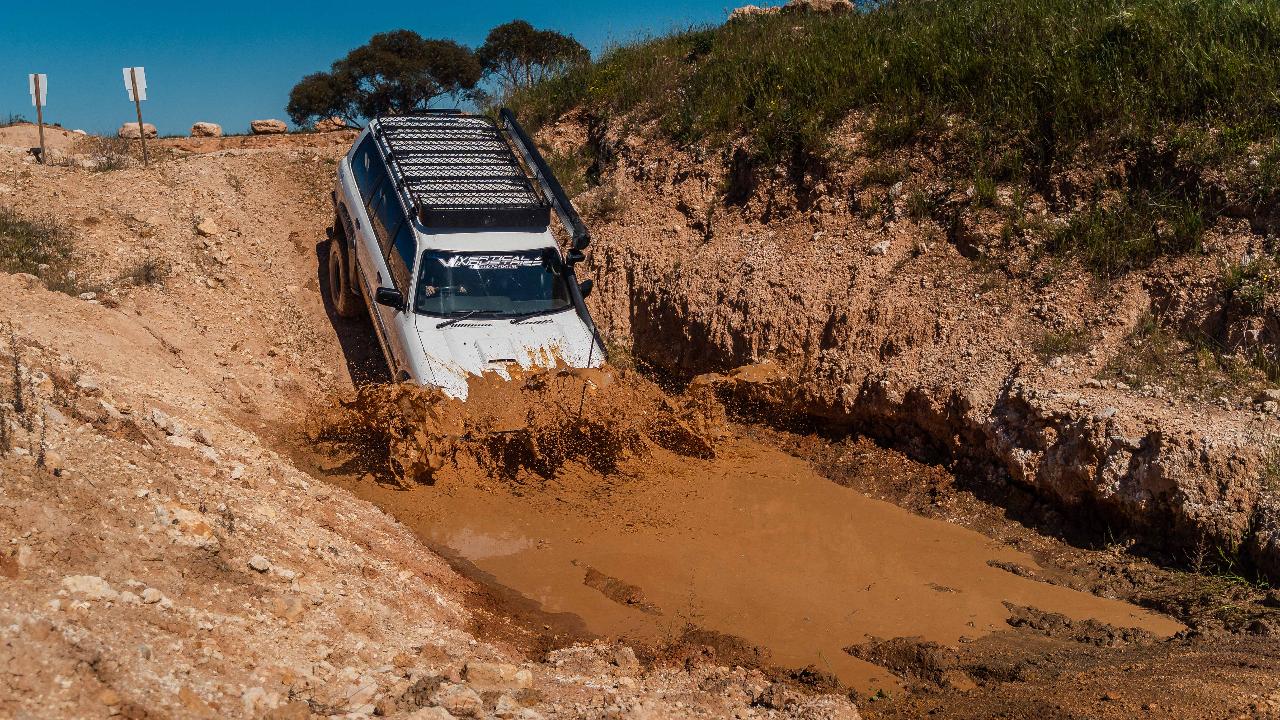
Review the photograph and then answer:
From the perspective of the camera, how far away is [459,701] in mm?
4660

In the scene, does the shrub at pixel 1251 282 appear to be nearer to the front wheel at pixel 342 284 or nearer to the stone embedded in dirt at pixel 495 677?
the stone embedded in dirt at pixel 495 677

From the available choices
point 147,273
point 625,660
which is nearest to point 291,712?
point 625,660

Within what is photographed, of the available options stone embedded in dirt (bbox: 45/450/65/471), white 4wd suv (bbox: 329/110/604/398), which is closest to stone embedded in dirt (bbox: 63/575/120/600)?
stone embedded in dirt (bbox: 45/450/65/471)

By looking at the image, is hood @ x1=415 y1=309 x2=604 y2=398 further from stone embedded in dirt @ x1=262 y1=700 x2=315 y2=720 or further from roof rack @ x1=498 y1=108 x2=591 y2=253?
stone embedded in dirt @ x1=262 y1=700 x2=315 y2=720

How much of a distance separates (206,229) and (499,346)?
5.94 meters

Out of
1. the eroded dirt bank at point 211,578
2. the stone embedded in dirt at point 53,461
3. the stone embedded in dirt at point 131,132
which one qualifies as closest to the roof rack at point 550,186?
the eroded dirt bank at point 211,578

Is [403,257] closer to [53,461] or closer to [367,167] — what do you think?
[367,167]

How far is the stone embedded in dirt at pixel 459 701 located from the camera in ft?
15.2

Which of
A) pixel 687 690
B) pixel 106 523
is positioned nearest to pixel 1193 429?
Result: pixel 687 690

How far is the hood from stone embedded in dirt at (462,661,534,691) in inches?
140

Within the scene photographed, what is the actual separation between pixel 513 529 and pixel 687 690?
110 inches

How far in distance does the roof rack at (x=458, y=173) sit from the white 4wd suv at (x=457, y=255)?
1 cm

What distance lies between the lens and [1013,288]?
954 cm

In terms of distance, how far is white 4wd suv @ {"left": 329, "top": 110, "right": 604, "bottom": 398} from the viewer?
8797mm
